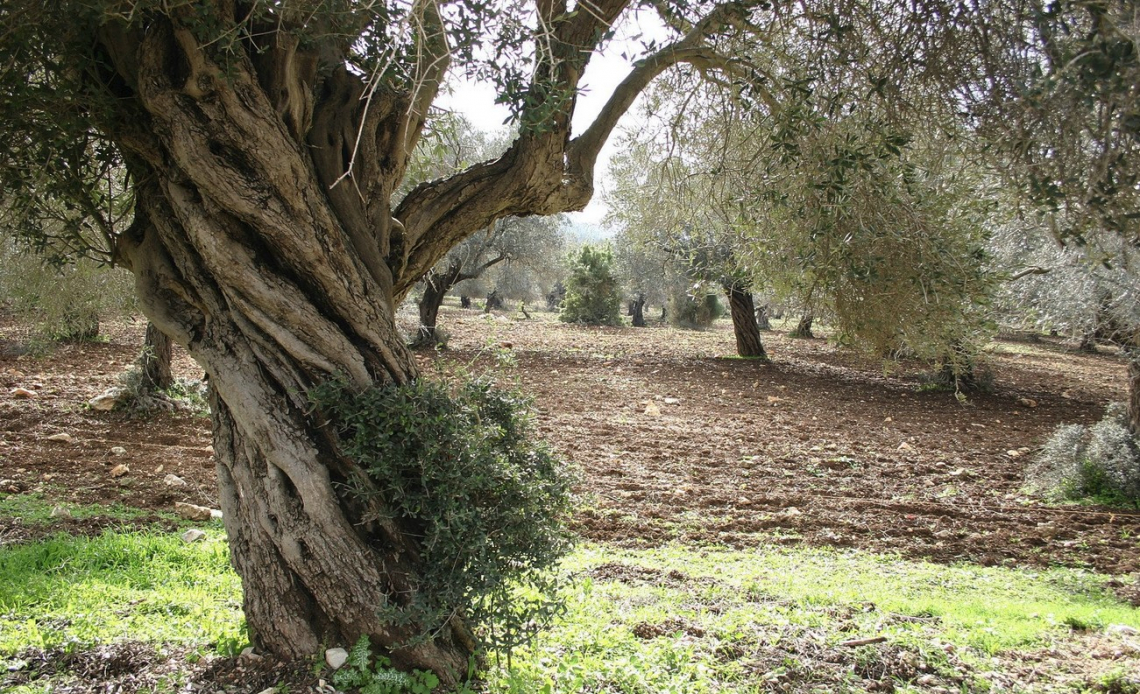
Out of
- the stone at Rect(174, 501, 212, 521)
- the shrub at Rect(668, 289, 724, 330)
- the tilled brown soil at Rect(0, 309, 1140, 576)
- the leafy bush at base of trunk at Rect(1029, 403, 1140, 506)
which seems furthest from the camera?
the shrub at Rect(668, 289, 724, 330)

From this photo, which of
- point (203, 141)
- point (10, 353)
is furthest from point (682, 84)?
point (10, 353)

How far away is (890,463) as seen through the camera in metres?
8.38

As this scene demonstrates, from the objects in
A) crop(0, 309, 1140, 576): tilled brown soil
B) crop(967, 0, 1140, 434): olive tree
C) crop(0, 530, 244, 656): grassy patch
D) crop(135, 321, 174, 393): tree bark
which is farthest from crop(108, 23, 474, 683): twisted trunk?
crop(135, 321, 174, 393): tree bark

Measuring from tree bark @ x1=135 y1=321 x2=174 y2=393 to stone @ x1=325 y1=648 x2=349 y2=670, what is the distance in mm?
7037

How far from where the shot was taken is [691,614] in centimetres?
410

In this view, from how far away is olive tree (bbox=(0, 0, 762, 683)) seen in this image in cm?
295

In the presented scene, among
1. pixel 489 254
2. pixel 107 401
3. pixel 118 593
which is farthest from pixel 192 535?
pixel 489 254

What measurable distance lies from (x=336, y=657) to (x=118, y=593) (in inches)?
67.4

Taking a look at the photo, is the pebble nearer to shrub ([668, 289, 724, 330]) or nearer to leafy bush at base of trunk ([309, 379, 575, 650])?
leafy bush at base of trunk ([309, 379, 575, 650])

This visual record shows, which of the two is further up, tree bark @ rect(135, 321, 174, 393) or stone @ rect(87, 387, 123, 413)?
tree bark @ rect(135, 321, 174, 393)

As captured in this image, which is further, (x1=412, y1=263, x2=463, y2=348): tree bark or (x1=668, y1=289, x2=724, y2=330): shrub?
(x1=668, y1=289, x2=724, y2=330): shrub

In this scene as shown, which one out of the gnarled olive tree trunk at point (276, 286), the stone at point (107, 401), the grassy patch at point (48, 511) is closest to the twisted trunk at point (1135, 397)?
the gnarled olive tree trunk at point (276, 286)

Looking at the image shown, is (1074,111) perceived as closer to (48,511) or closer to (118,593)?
(118,593)

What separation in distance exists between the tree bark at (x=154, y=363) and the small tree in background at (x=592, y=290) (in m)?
18.4
